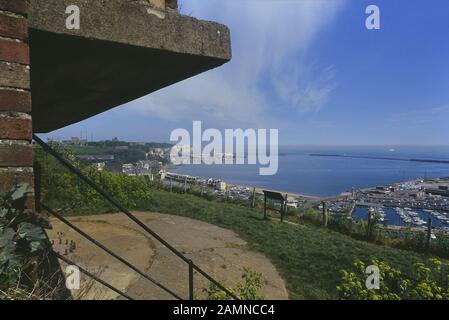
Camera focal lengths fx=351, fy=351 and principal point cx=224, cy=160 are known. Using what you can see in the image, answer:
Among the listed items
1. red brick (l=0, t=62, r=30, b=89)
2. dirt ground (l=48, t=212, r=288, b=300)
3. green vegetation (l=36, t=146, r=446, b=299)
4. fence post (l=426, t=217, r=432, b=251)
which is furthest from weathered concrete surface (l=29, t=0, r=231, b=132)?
fence post (l=426, t=217, r=432, b=251)

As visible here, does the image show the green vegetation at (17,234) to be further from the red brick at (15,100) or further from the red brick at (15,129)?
the red brick at (15,100)

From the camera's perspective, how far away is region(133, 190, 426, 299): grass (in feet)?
23.1

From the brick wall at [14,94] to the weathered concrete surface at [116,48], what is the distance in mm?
79

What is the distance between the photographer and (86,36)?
4.93 feet

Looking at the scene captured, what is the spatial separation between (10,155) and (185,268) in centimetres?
599

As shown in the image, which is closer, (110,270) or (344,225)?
(110,270)

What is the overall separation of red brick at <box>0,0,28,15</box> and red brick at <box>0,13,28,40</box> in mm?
26

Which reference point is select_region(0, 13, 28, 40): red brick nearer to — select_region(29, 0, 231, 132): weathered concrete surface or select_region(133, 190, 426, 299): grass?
select_region(29, 0, 231, 132): weathered concrete surface

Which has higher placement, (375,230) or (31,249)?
(31,249)

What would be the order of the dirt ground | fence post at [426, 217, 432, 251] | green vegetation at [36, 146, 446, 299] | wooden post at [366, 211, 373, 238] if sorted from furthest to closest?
1. wooden post at [366, 211, 373, 238]
2. fence post at [426, 217, 432, 251]
3. green vegetation at [36, 146, 446, 299]
4. the dirt ground

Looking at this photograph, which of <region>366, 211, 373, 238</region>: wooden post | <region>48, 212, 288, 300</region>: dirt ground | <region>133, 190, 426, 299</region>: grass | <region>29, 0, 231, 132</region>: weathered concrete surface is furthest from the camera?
<region>366, 211, 373, 238</region>: wooden post
